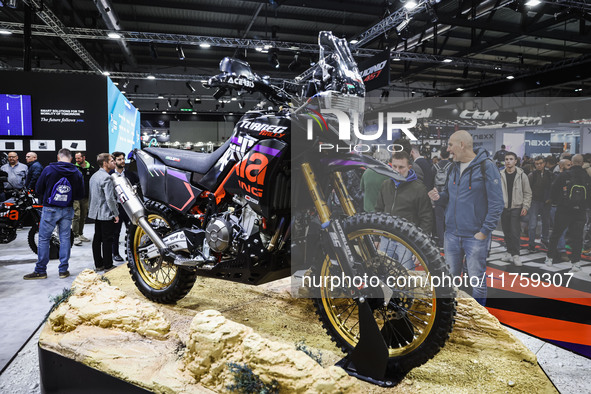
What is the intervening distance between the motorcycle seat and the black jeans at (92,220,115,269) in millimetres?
2296

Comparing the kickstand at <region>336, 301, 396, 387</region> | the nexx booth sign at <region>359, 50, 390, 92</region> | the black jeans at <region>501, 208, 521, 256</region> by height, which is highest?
the nexx booth sign at <region>359, 50, 390, 92</region>

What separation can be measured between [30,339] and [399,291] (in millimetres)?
2726

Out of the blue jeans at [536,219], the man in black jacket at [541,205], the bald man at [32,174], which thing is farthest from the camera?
the bald man at [32,174]

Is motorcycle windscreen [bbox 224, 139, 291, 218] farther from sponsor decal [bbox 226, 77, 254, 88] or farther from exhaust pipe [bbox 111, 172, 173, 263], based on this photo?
exhaust pipe [bbox 111, 172, 173, 263]

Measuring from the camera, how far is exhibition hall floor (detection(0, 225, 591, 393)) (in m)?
2.37

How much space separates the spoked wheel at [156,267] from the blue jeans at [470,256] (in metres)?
2.15

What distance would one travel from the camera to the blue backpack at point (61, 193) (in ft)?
14.8

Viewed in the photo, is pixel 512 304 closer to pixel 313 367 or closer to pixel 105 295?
pixel 313 367

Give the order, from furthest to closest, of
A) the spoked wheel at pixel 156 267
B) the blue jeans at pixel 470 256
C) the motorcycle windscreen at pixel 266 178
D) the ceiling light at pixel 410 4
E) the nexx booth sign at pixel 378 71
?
the ceiling light at pixel 410 4
the nexx booth sign at pixel 378 71
the blue jeans at pixel 470 256
the spoked wheel at pixel 156 267
the motorcycle windscreen at pixel 266 178

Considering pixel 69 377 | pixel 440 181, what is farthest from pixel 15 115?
pixel 440 181

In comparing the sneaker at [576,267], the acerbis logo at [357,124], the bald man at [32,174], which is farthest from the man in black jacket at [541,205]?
the bald man at [32,174]

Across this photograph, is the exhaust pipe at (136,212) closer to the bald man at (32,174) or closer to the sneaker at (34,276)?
the sneaker at (34,276)

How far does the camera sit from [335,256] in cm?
216

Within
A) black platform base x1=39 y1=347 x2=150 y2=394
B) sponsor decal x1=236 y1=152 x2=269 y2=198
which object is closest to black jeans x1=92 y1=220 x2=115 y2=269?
black platform base x1=39 y1=347 x2=150 y2=394
